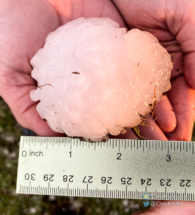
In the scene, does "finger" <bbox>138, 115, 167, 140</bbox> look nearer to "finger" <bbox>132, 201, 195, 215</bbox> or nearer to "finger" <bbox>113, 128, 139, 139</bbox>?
"finger" <bbox>113, 128, 139, 139</bbox>

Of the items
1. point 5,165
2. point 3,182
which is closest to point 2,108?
point 5,165

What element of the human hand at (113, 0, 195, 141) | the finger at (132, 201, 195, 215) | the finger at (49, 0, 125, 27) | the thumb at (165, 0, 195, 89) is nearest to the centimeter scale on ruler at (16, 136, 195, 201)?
the finger at (132, 201, 195, 215)

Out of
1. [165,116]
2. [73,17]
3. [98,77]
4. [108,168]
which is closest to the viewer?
[98,77]

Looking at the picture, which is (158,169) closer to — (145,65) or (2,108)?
(145,65)

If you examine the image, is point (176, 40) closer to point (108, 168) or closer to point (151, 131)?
point (151, 131)

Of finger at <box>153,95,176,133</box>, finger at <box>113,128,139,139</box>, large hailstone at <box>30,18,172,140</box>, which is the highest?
large hailstone at <box>30,18,172,140</box>

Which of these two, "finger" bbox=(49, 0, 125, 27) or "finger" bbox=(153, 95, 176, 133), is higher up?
"finger" bbox=(49, 0, 125, 27)

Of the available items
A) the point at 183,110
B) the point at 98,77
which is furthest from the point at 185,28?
the point at 98,77
